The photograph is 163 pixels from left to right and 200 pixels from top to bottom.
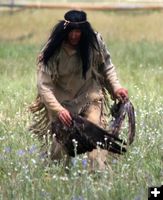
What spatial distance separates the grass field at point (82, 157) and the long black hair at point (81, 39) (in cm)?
78

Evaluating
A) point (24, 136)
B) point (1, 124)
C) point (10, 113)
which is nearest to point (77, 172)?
point (24, 136)

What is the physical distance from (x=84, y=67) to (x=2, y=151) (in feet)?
3.23

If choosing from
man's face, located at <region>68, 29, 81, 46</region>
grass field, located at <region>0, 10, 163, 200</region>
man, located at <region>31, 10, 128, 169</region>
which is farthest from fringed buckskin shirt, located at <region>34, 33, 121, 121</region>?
grass field, located at <region>0, 10, 163, 200</region>

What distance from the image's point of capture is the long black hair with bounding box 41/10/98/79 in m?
6.59

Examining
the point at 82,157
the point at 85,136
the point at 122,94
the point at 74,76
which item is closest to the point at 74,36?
the point at 74,76

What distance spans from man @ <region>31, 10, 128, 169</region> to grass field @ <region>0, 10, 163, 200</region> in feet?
1.16

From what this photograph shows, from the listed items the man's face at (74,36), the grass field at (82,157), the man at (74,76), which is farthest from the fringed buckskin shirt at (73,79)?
the grass field at (82,157)

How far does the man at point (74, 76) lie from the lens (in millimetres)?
6625

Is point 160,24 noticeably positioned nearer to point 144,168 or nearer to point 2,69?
point 2,69

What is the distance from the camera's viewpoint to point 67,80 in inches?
272

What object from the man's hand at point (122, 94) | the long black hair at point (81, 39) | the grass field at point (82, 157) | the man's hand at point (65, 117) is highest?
the long black hair at point (81, 39)

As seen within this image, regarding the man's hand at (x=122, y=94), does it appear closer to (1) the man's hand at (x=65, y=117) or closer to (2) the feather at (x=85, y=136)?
(2) the feather at (x=85, y=136)

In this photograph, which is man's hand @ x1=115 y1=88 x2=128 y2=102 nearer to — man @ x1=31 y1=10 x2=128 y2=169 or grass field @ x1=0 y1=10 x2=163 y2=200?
man @ x1=31 y1=10 x2=128 y2=169

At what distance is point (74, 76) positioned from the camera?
6.90 meters
